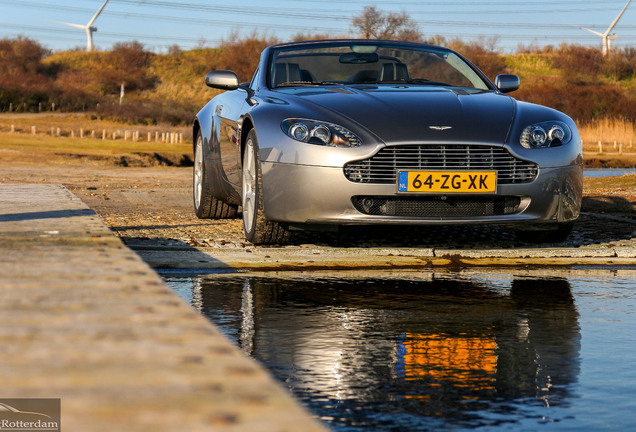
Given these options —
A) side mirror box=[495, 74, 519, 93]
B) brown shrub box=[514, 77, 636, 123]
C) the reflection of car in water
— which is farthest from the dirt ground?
brown shrub box=[514, 77, 636, 123]

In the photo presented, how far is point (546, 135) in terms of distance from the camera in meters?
6.80

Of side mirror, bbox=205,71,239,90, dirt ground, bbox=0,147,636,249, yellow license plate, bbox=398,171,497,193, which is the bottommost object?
dirt ground, bbox=0,147,636,249

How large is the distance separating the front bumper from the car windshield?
4.81ft

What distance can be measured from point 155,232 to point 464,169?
2.45m

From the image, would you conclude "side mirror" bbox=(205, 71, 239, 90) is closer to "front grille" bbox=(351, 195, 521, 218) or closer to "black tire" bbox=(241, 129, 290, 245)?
"black tire" bbox=(241, 129, 290, 245)

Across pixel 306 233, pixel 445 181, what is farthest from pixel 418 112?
pixel 306 233

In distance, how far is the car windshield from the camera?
7977 millimetres

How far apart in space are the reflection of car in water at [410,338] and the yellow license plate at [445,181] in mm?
655

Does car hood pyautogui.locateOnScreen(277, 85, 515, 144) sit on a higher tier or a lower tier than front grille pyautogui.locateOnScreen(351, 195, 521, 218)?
higher

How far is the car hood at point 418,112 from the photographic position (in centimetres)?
646

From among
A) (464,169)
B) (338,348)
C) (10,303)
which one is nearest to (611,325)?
(338,348)

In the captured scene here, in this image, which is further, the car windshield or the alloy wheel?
the car windshield

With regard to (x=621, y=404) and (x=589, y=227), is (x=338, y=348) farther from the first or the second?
(x=589, y=227)

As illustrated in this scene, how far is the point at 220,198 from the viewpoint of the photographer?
8516 mm
